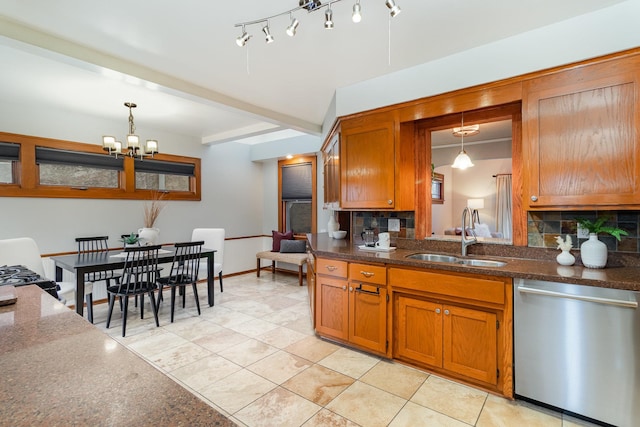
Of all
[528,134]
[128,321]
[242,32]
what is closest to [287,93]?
[242,32]

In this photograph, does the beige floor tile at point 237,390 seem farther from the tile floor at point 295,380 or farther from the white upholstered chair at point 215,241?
the white upholstered chair at point 215,241

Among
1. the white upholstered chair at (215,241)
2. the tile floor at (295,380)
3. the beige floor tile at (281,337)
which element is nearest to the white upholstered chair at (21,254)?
the tile floor at (295,380)

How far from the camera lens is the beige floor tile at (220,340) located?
2947 millimetres

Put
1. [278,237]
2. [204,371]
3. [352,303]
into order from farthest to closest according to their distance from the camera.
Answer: [278,237] < [352,303] < [204,371]

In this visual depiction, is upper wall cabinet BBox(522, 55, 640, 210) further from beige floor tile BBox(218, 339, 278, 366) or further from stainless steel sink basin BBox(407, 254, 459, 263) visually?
beige floor tile BBox(218, 339, 278, 366)

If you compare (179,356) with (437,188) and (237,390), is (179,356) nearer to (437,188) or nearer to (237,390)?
(237,390)

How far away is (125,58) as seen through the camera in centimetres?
257

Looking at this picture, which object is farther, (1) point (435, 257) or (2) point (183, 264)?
(2) point (183, 264)

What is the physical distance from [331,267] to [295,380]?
3.22 ft

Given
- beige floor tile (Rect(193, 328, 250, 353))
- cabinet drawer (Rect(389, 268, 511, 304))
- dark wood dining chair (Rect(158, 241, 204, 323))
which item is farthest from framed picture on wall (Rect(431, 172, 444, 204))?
dark wood dining chair (Rect(158, 241, 204, 323))

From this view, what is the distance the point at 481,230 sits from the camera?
9.23 ft

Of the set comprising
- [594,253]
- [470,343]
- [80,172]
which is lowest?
[470,343]

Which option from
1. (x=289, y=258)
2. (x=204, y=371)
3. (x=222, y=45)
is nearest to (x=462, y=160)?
(x=222, y=45)

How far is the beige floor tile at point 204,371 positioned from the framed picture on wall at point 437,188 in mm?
2397
